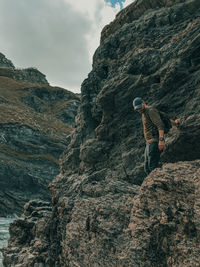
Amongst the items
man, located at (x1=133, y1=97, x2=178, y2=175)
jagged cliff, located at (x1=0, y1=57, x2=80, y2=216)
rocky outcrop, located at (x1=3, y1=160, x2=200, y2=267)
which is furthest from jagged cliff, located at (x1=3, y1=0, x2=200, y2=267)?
jagged cliff, located at (x1=0, y1=57, x2=80, y2=216)

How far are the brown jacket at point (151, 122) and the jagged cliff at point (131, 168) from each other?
3.53 feet

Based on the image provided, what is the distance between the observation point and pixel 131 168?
1416 centimetres

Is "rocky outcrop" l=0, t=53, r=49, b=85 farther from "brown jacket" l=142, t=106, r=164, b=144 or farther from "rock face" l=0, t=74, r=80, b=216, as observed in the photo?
"brown jacket" l=142, t=106, r=164, b=144

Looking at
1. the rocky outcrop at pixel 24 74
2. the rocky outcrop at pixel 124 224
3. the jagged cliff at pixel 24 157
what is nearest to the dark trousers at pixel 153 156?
the rocky outcrop at pixel 124 224

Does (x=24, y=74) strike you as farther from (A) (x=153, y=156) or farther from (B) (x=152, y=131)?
(A) (x=153, y=156)

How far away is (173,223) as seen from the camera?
26.5ft

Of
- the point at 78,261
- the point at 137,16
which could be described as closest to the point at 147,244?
the point at 78,261

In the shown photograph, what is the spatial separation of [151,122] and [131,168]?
3.85 meters

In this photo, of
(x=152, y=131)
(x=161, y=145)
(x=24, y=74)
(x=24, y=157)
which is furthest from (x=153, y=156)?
(x=24, y=74)

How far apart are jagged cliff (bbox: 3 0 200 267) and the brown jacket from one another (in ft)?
3.53

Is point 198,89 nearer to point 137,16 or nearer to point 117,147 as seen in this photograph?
point 117,147

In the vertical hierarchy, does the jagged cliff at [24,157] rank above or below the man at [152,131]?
above

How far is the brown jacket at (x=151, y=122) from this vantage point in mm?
11023

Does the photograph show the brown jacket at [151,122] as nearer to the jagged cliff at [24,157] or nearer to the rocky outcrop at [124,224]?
the rocky outcrop at [124,224]
